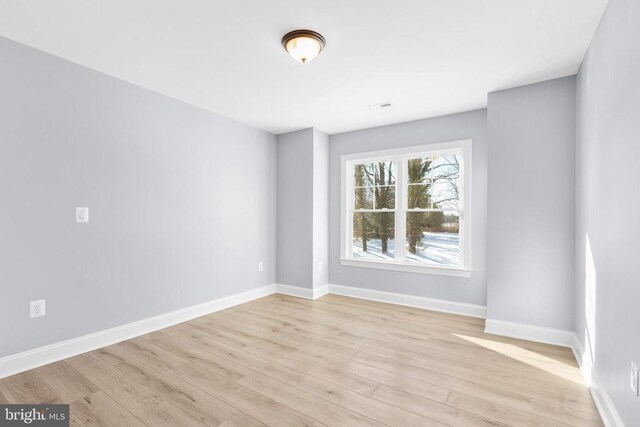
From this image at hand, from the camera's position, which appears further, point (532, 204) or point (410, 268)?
point (410, 268)

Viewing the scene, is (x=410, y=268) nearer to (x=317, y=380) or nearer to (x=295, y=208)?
(x=295, y=208)

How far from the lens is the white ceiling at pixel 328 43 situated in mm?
2027

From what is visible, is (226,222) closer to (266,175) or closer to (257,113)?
(266,175)

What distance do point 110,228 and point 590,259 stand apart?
13.6 ft

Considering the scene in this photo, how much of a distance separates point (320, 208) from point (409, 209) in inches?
52.7

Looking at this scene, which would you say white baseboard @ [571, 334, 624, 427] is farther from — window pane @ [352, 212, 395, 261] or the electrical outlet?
the electrical outlet

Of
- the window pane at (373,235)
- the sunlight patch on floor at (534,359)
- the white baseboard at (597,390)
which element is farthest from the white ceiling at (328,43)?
the sunlight patch on floor at (534,359)

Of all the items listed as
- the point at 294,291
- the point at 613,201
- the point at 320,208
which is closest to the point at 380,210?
the point at 320,208

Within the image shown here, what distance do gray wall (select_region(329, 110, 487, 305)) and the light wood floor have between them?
2.10ft

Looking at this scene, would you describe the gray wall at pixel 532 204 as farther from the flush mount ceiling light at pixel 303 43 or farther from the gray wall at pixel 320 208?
the gray wall at pixel 320 208

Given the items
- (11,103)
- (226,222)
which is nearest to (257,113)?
(226,222)

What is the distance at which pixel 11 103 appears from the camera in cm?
240

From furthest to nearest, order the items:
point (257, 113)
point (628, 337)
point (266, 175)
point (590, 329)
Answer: point (266, 175)
point (257, 113)
point (590, 329)
point (628, 337)

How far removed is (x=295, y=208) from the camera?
485 centimetres
